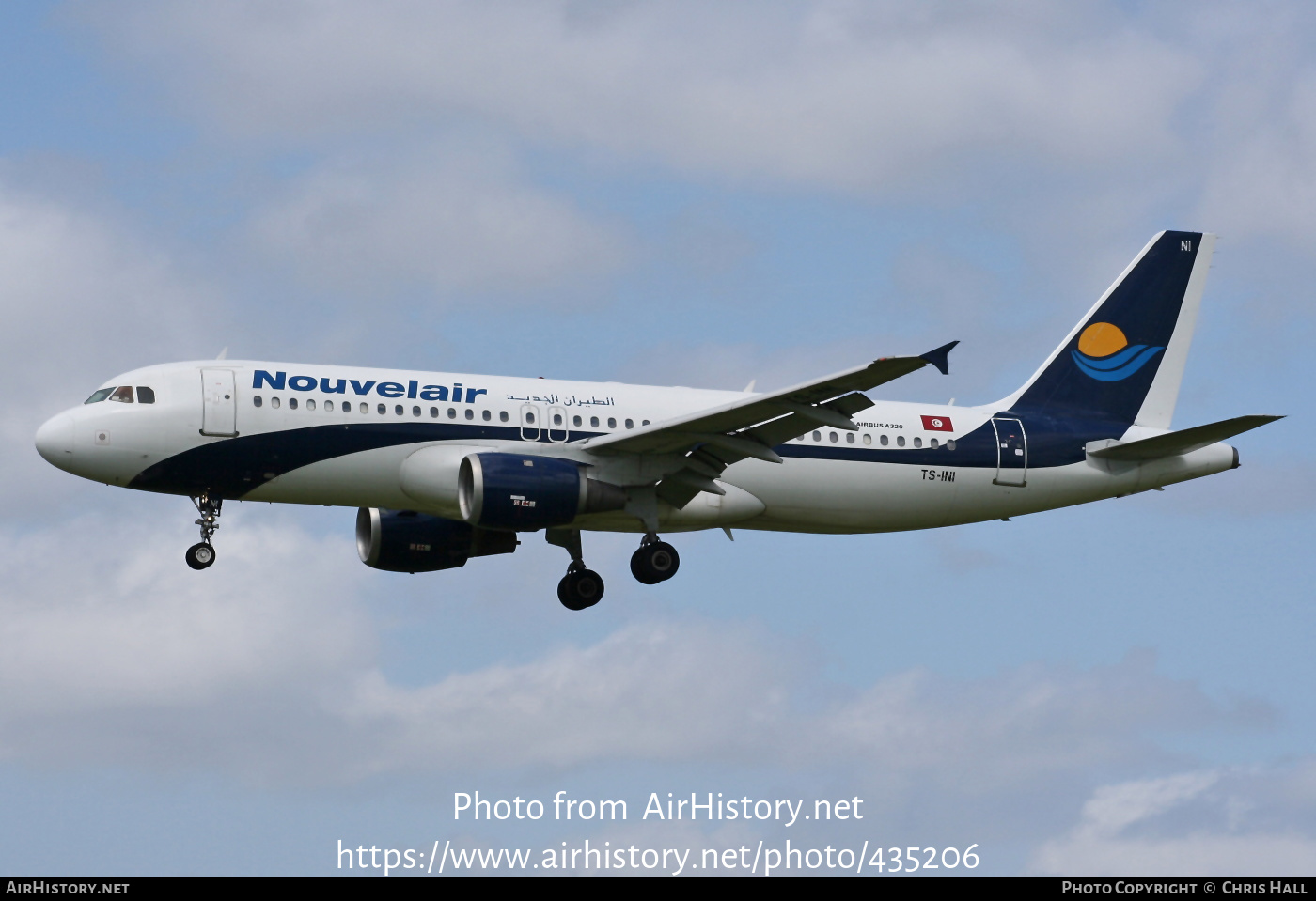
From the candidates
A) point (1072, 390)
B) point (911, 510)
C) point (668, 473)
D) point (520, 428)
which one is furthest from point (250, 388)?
point (1072, 390)

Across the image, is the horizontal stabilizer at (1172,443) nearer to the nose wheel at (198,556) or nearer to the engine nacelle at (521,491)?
the engine nacelle at (521,491)

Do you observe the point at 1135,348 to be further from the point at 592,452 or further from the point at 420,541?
the point at 420,541

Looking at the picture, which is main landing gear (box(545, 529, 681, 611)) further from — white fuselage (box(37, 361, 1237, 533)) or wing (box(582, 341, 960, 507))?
wing (box(582, 341, 960, 507))

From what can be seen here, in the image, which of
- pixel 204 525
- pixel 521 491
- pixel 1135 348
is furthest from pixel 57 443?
pixel 1135 348

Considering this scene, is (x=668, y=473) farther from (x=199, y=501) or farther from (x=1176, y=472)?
(x=1176, y=472)

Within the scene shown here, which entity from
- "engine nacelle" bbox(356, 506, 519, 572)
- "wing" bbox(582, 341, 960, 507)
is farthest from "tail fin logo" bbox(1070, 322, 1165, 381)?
"engine nacelle" bbox(356, 506, 519, 572)

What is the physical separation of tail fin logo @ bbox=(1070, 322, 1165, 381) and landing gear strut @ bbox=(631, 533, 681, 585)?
12.3 m

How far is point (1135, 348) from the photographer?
48.5m

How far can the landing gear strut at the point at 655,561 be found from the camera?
42.3 m

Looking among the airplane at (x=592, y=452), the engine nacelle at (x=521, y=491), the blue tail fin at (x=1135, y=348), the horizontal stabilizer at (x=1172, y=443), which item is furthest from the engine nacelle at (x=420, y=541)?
the horizontal stabilizer at (x=1172, y=443)

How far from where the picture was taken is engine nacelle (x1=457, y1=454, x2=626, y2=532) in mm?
39156

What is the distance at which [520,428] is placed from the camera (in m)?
41.0

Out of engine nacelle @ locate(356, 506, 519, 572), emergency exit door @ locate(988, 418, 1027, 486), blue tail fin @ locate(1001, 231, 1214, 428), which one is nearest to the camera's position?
emergency exit door @ locate(988, 418, 1027, 486)

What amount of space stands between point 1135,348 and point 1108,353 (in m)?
0.86
